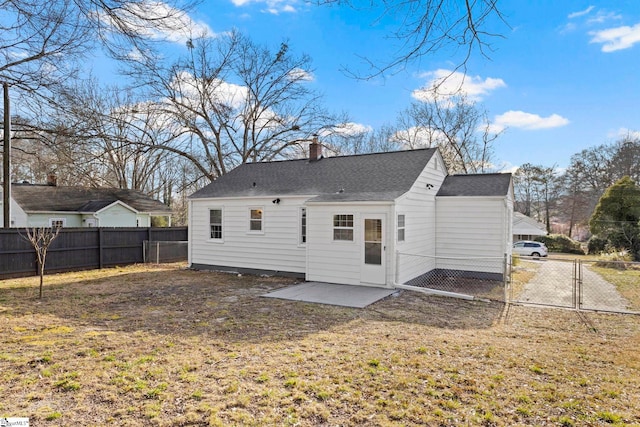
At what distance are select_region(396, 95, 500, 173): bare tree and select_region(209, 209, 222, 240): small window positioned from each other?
19.4 m

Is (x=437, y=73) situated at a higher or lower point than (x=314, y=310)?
higher

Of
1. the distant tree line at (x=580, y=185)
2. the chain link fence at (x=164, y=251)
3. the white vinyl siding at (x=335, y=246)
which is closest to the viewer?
the white vinyl siding at (x=335, y=246)

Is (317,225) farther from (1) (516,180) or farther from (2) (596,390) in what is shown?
(1) (516,180)

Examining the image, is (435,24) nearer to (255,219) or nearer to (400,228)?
(400,228)

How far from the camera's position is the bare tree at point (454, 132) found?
28.0m

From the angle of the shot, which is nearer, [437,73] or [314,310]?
[437,73]

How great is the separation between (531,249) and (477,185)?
15738 millimetres

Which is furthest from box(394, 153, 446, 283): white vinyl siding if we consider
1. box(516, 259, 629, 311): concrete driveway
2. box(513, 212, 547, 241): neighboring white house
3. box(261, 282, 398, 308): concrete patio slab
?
box(513, 212, 547, 241): neighboring white house

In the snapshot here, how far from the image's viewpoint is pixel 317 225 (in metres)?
10.8

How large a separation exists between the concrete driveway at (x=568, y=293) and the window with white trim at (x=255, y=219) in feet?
26.3

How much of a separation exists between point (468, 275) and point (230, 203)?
8586 mm

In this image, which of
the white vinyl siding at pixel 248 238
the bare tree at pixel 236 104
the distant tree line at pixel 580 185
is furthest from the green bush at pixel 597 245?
the white vinyl siding at pixel 248 238

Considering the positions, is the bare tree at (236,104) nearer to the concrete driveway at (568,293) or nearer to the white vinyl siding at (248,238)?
the white vinyl siding at (248,238)

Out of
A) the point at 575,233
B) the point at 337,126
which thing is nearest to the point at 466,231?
the point at 337,126
